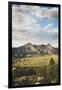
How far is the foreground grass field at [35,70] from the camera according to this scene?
2242mm

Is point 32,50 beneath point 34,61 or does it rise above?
above

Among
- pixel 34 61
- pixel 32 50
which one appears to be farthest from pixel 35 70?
pixel 32 50

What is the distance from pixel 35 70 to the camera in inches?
90.7

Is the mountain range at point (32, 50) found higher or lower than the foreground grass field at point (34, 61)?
higher

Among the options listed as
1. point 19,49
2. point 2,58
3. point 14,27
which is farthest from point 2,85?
point 14,27

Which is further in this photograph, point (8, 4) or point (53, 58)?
point (53, 58)

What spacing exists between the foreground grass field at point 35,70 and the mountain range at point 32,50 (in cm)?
5

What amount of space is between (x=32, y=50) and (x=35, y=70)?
23cm

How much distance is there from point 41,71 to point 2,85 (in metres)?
0.46

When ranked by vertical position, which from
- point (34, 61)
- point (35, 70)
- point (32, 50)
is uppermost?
point (32, 50)

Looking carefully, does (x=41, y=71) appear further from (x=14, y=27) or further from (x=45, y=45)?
(x=14, y=27)

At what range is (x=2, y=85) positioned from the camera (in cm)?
220

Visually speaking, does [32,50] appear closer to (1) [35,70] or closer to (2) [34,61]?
(2) [34,61]

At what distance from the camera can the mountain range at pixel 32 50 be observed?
2255 millimetres
